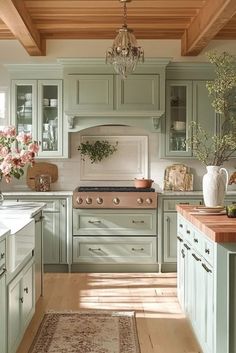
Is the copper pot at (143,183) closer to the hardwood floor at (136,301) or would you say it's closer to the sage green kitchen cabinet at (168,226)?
the sage green kitchen cabinet at (168,226)

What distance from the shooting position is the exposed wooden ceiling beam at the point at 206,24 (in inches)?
170

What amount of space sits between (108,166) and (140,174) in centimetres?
42

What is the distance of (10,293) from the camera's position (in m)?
3.06

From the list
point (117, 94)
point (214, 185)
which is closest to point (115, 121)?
point (117, 94)

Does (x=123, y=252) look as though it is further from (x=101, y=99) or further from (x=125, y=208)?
(x=101, y=99)

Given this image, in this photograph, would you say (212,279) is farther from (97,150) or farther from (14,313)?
(97,150)

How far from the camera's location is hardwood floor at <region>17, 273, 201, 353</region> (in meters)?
3.74

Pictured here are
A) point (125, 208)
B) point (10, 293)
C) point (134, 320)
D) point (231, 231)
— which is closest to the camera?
point (231, 231)

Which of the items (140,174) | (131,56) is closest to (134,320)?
(131,56)

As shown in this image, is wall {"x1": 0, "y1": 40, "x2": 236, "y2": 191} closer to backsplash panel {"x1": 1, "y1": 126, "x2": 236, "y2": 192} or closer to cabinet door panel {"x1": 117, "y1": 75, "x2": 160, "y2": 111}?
backsplash panel {"x1": 1, "y1": 126, "x2": 236, "y2": 192}

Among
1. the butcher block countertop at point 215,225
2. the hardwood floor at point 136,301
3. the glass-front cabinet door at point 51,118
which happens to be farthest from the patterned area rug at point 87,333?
the glass-front cabinet door at point 51,118

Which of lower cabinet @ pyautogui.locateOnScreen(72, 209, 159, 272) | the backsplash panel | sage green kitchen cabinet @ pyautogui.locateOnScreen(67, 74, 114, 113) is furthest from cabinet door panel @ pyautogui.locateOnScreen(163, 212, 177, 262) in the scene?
sage green kitchen cabinet @ pyautogui.locateOnScreen(67, 74, 114, 113)

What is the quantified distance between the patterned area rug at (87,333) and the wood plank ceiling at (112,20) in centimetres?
259

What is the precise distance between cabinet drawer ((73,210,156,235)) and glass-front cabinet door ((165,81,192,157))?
891mm
